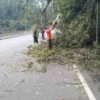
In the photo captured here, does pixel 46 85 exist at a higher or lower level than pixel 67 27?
lower

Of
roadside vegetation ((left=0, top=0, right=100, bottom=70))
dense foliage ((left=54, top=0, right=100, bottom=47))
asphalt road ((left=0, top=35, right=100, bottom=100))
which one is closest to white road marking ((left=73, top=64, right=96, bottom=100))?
asphalt road ((left=0, top=35, right=100, bottom=100))

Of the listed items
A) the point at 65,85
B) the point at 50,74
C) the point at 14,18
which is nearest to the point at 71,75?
the point at 50,74

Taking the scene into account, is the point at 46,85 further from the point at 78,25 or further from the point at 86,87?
the point at 78,25

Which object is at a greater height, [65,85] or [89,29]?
[89,29]

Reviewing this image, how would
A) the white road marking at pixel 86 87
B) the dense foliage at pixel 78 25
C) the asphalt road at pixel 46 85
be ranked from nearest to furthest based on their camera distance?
the white road marking at pixel 86 87 → the asphalt road at pixel 46 85 → the dense foliage at pixel 78 25

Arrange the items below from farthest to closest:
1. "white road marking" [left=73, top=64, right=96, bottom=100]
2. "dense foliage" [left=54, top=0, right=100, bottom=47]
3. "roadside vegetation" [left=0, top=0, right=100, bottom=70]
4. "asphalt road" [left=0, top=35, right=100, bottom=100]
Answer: "dense foliage" [left=54, top=0, right=100, bottom=47] → "roadside vegetation" [left=0, top=0, right=100, bottom=70] → "asphalt road" [left=0, top=35, right=100, bottom=100] → "white road marking" [left=73, top=64, right=96, bottom=100]

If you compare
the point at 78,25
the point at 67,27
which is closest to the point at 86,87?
the point at 78,25

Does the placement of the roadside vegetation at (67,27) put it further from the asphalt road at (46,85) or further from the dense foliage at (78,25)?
the asphalt road at (46,85)

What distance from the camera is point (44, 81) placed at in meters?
7.76

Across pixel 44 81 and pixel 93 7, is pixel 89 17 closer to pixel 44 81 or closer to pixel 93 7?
pixel 93 7

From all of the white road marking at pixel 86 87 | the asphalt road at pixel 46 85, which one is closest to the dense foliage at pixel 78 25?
the white road marking at pixel 86 87

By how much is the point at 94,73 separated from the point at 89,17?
718 cm

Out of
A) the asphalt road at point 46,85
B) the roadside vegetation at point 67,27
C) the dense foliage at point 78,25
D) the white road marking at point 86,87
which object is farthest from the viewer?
the dense foliage at point 78,25

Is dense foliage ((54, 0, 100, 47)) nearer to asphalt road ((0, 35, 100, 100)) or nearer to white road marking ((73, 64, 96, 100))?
white road marking ((73, 64, 96, 100))
